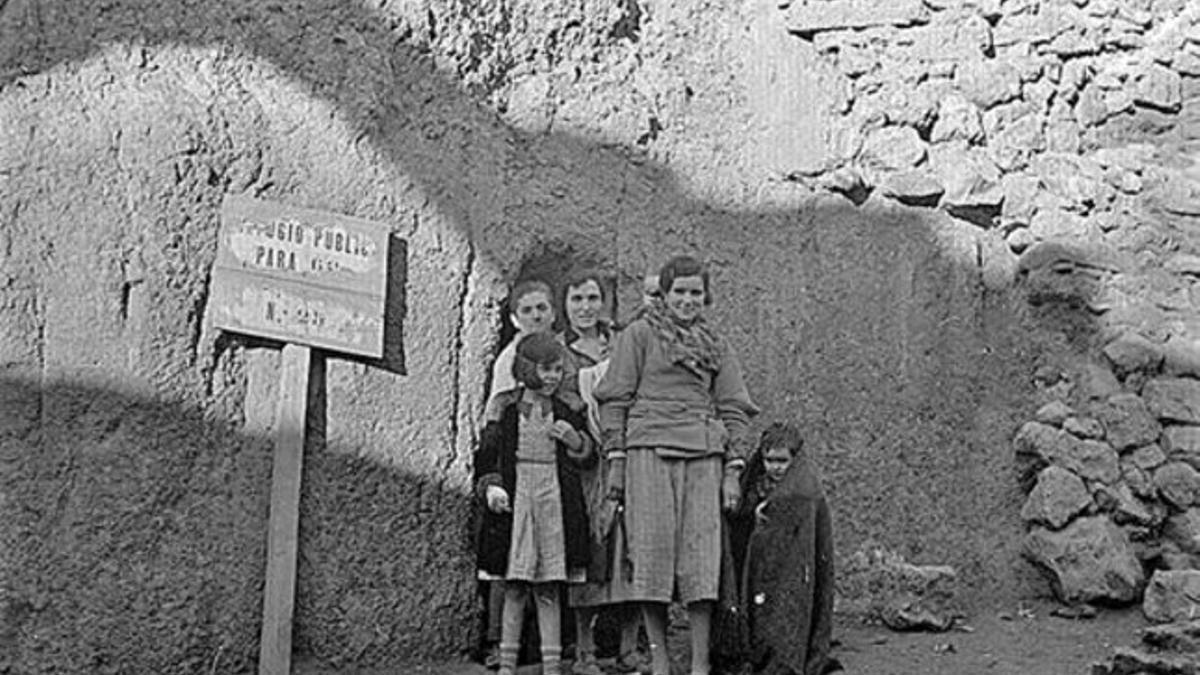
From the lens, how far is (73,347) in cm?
559

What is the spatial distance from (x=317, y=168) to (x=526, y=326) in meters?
0.94

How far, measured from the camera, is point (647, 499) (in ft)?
18.9

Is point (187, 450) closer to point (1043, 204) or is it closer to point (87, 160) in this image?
point (87, 160)

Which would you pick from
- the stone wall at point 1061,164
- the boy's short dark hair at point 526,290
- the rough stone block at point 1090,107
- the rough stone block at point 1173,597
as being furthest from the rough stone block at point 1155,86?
the boy's short dark hair at point 526,290

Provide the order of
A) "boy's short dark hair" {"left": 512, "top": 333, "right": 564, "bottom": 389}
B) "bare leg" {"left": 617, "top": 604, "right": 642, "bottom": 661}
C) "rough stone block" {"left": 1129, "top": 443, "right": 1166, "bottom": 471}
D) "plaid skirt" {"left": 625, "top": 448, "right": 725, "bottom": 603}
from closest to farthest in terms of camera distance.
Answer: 1. "plaid skirt" {"left": 625, "top": 448, "right": 725, "bottom": 603}
2. "boy's short dark hair" {"left": 512, "top": 333, "right": 564, "bottom": 389}
3. "bare leg" {"left": 617, "top": 604, "right": 642, "bottom": 661}
4. "rough stone block" {"left": 1129, "top": 443, "right": 1166, "bottom": 471}

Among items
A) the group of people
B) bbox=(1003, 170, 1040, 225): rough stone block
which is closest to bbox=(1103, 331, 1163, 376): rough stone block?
bbox=(1003, 170, 1040, 225): rough stone block

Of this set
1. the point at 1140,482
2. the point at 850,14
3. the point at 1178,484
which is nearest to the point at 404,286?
the point at 850,14

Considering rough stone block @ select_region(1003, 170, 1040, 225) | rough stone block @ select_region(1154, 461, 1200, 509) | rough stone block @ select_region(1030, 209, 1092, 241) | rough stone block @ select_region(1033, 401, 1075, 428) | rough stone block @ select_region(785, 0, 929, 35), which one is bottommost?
rough stone block @ select_region(1154, 461, 1200, 509)

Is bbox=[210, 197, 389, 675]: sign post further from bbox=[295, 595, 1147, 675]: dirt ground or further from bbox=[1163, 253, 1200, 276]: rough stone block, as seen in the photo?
bbox=[1163, 253, 1200, 276]: rough stone block

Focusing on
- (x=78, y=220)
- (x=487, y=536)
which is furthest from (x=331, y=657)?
(x=78, y=220)

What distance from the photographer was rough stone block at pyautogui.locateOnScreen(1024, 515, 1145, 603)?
676 centimetres

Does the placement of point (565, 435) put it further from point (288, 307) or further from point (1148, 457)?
point (1148, 457)

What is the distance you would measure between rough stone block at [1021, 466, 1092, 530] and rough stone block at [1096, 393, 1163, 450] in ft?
0.88

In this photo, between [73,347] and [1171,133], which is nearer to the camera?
[73,347]
